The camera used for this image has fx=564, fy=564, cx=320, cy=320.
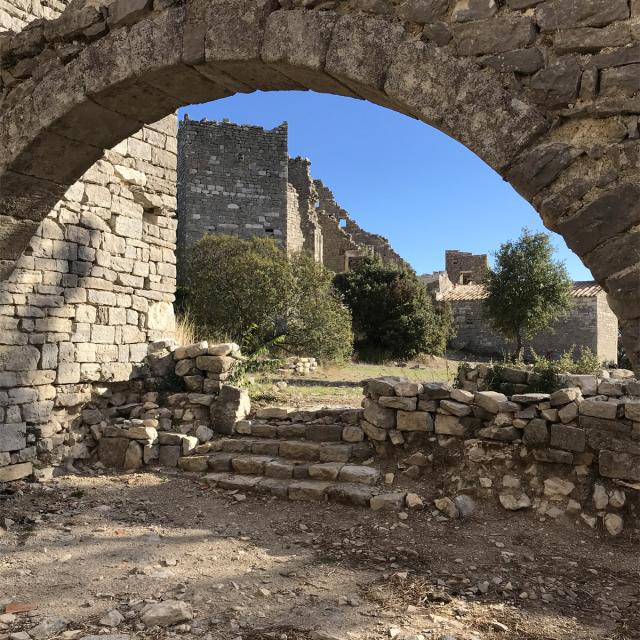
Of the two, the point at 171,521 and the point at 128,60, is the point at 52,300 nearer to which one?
the point at 171,521

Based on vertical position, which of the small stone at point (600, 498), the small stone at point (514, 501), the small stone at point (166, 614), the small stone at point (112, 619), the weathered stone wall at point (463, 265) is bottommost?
the small stone at point (112, 619)

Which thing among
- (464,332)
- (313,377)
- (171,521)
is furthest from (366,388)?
(464,332)

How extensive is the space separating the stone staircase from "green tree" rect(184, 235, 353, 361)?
6.65 meters

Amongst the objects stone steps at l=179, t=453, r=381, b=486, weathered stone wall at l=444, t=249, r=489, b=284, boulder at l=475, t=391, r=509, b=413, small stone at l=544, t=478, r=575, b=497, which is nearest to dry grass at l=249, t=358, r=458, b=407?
boulder at l=475, t=391, r=509, b=413

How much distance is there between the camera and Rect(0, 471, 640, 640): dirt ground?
3010 millimetres

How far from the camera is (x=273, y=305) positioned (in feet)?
44.6

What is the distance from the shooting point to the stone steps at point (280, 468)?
546cm

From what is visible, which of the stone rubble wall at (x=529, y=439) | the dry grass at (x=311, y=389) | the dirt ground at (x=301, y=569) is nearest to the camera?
the dirt ground at (x=301, y=569)

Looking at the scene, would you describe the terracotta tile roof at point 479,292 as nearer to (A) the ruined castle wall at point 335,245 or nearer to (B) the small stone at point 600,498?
(A) the ruined castle wall at point 335,245

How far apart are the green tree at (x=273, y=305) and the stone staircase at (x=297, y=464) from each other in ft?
21.8

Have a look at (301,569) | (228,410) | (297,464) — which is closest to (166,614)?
(301,569)

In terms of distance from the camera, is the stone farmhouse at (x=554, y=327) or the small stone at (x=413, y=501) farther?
the stone farmhouse at (x=554, y=327)

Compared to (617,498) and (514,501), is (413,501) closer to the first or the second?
(514,501)

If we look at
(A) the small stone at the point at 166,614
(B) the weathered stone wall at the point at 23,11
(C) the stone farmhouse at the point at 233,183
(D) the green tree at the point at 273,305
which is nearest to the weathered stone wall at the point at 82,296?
(B) the weathered stone wall at the point at 23,11
